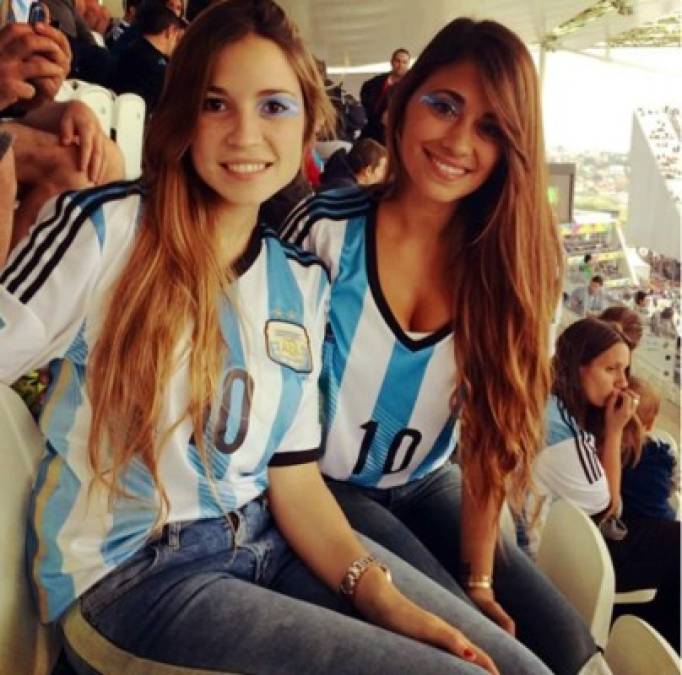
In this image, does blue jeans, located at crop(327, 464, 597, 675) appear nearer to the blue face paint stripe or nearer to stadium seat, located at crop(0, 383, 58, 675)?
the blue face paint stripe

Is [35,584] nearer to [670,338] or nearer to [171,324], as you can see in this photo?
[171,324]

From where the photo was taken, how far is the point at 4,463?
0.77 metres

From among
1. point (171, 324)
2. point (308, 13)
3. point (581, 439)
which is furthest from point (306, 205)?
point (308, 13)

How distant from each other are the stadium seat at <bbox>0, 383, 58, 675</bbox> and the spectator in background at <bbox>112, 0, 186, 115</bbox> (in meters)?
1.81

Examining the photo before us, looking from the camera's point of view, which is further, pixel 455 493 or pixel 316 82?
pixel 455 493

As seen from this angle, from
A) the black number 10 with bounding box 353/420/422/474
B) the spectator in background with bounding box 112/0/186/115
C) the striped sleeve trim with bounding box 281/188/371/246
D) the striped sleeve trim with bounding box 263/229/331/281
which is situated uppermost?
the spectator in background with bounding box 112/0/186/115

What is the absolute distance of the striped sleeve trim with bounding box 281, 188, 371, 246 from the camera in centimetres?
105

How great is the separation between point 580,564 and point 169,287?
749mm

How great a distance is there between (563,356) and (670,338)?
4.18m

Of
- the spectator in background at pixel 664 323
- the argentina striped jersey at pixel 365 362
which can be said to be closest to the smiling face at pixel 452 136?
the argentina striped jersey at pixel 365 362

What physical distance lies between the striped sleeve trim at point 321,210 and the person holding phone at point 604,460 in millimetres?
880

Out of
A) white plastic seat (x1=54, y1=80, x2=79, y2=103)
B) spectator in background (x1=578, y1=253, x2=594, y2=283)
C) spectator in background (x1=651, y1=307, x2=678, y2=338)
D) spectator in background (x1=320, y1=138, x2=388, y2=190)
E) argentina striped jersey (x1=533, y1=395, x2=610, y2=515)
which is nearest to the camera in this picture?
white plastic seat (x1=54, y1=80, x2=79, y2=103)

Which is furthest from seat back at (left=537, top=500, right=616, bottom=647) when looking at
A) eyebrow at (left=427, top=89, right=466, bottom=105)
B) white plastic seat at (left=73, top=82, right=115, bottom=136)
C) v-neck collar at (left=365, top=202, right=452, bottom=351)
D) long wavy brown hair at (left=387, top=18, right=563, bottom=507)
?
white plastic seat at (left=73, top=82, right=115, bottom=136)

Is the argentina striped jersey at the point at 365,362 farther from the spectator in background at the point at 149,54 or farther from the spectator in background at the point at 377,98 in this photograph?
the spectator in background at the point at 377,98
